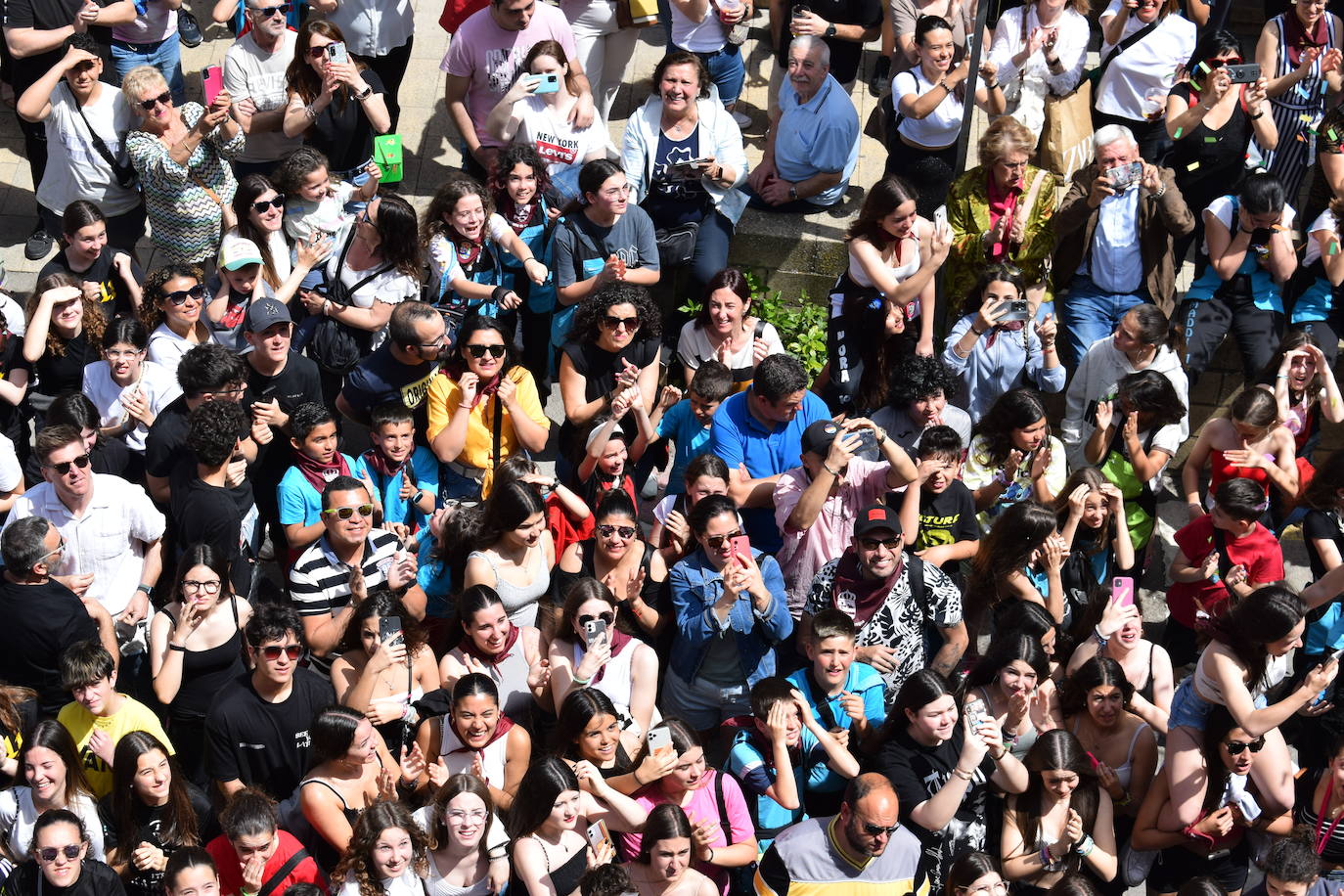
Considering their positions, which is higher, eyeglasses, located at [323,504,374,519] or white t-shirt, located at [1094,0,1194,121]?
white t-shirt, located at [1094,0,1194,121]

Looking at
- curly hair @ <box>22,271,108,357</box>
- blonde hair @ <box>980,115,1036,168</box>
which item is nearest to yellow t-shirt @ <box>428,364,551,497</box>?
curly hair @ <box>22,271,108,357</box>

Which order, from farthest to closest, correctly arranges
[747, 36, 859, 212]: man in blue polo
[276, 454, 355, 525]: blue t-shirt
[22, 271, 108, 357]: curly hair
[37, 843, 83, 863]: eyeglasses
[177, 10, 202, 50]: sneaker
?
[177, 10, 202, 50]: sneaker → [747, 36, 859, 212]: man in blue polo → [22, 271, 108, 357]: curly hair → [276, 454, 355, 525]: blue t-shirt → [37, 843, 83, 863]: eyeglasses

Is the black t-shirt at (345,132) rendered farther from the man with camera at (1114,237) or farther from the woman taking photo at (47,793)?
the woman taking photo at (47,793)

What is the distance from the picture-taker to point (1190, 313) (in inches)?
382

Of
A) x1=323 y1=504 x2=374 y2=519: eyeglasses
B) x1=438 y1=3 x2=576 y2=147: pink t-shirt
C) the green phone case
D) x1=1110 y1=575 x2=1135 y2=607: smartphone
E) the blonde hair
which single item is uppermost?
the blonde hair

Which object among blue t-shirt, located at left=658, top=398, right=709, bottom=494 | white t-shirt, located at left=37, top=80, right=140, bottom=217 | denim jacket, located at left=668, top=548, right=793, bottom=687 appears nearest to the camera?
denim jacket, located at left=668, top=548, right=793, bottom=687

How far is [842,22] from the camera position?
10.2m

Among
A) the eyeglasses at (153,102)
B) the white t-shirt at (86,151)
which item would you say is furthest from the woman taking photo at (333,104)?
the white t-shirt at (86,151)

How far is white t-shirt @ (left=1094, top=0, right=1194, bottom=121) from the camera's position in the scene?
9.90 meters

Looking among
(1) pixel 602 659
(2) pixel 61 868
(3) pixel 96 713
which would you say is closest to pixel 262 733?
(3) pixel 96 713

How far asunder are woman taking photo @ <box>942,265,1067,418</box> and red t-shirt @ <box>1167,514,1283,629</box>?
41.8 inches

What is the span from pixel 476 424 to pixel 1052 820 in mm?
3009

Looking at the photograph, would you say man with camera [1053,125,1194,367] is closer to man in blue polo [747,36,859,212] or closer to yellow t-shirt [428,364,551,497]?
man in blue polo [747,36,859,212]

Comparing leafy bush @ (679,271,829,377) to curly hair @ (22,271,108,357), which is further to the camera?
leafy bush @ (679,271,829,377)
